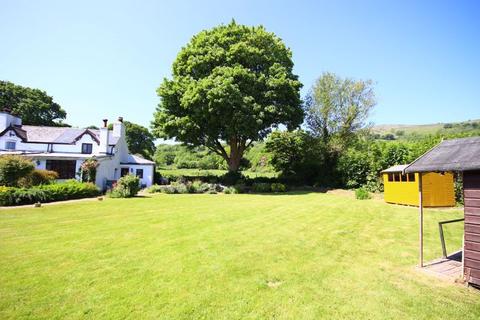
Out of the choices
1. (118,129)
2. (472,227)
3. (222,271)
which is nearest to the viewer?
(472,227)

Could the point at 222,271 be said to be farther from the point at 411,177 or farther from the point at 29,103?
the point at 29,103

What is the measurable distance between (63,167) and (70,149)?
3073mm

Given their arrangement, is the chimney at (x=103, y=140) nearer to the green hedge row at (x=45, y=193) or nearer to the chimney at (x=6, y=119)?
the green hedge row at (x=45, y=193)

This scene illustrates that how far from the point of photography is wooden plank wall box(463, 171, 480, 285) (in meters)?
5.54

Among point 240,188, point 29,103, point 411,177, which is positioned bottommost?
point 240,188

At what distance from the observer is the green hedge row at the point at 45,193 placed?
52.9 feet

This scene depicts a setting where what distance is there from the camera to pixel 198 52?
29.1 metres

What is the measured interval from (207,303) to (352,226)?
7.90 m

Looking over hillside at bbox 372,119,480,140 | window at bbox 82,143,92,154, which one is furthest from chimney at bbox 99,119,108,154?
hillside at bbox 372,119,480,140

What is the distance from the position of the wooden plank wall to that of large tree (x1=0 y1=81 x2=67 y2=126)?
56987 mm

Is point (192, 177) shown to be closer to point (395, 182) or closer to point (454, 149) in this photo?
point (395, 182)

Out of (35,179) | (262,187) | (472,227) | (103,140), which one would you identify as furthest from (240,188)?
(472,227)

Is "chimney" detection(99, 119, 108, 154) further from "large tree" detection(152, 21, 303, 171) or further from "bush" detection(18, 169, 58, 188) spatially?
"bush" detection(18, 169, 58, 188)

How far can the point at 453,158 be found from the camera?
19.5ft
